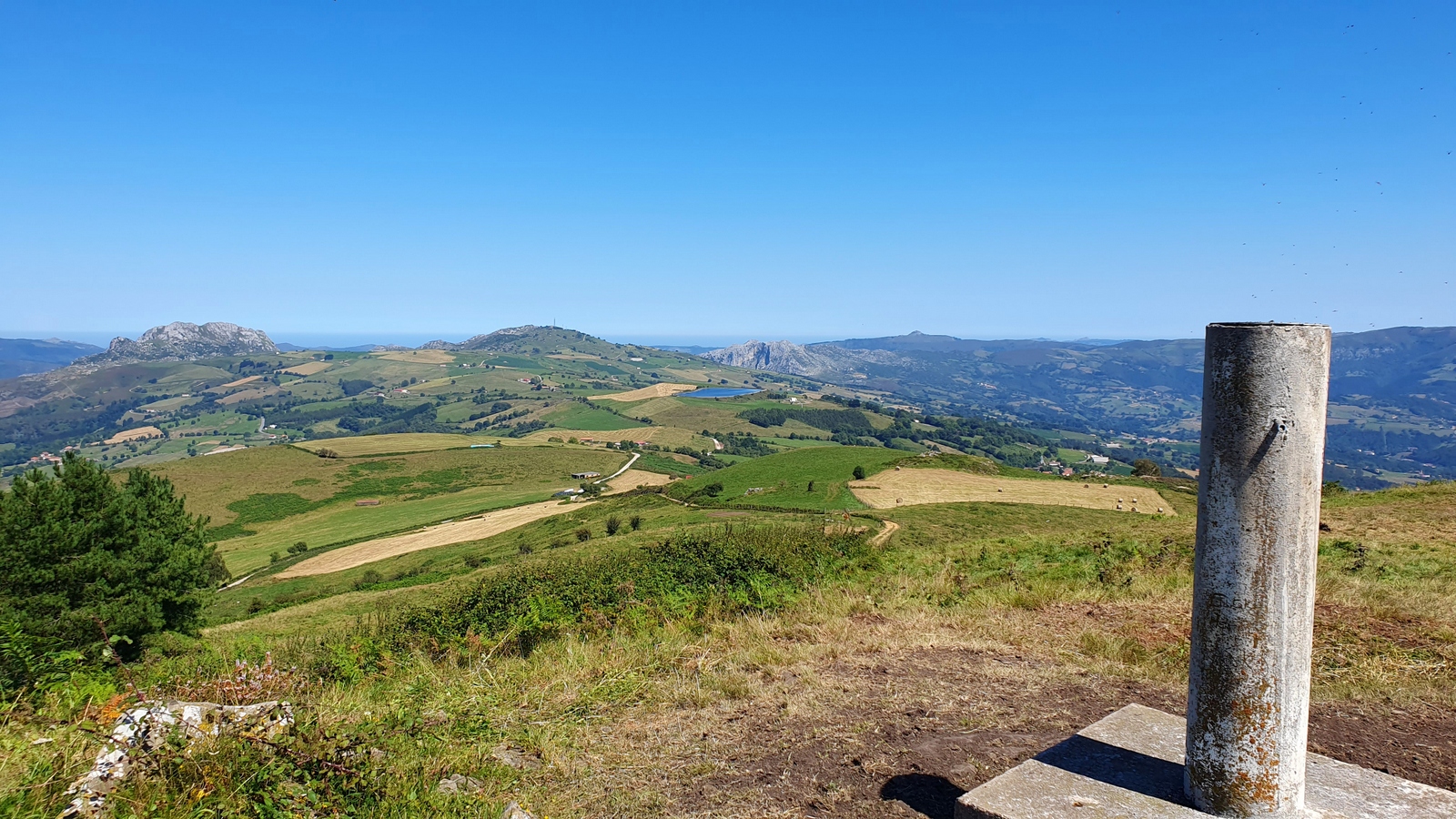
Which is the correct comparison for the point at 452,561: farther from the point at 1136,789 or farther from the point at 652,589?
the point at 1136,789

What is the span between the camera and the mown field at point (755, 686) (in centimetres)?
528

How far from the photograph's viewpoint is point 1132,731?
546 cm

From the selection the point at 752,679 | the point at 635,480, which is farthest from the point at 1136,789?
the point at 635,480

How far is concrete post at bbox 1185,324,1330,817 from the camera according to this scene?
4.10 metres

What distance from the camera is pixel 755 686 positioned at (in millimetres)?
7859

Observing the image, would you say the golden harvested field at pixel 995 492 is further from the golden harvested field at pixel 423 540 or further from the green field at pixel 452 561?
the golden harvested field at pixel 423 540

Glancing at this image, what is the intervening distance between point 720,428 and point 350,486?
305ft

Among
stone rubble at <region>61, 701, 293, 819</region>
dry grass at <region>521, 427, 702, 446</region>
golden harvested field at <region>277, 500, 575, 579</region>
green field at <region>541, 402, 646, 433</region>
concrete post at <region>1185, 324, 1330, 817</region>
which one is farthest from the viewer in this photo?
→ green field at <region>541, 402, 646, 433</region>

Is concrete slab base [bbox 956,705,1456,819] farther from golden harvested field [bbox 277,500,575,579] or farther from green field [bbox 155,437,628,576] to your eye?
green field [bbox 155,437,628,576]

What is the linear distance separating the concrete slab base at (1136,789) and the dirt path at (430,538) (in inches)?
2487

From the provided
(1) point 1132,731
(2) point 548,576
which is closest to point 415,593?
(2) point 548,576

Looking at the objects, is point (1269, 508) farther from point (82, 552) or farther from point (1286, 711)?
point (82, 552)

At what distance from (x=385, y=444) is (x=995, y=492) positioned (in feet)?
385

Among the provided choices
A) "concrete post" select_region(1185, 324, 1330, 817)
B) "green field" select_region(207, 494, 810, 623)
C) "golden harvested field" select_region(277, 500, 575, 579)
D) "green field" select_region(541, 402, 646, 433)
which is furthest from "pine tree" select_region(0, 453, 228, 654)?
"green field" select_region(541, 402, 646, 433)
